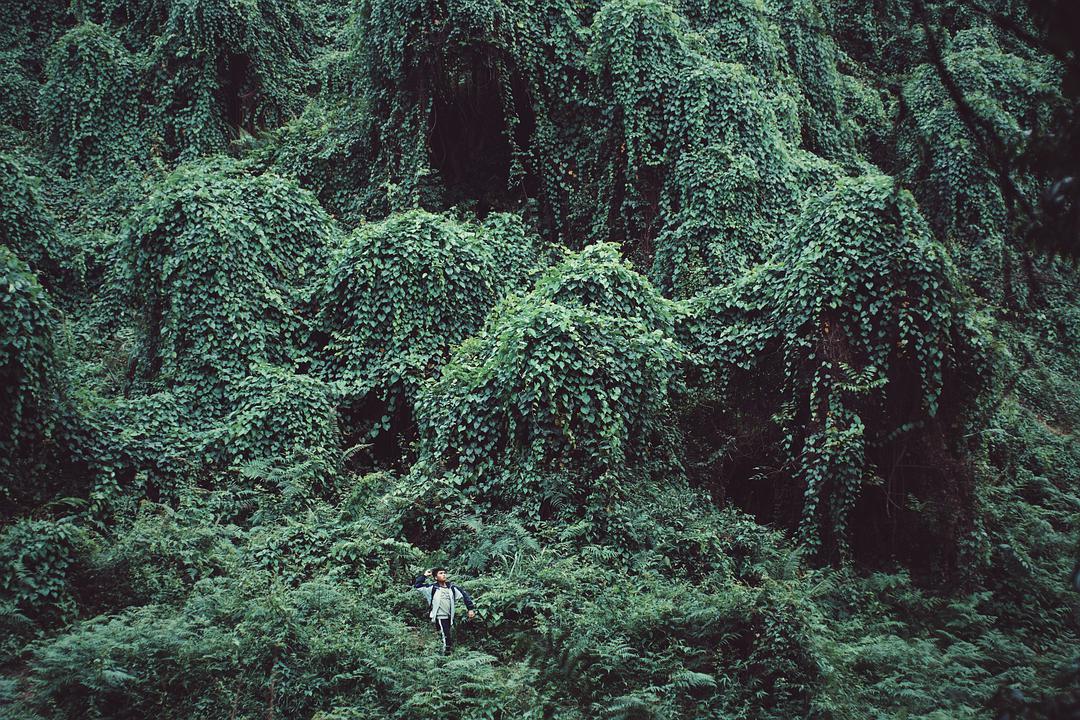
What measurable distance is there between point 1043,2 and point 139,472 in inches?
382

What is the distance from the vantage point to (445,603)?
255 inches

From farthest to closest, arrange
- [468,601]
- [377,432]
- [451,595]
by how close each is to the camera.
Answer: [377,432] < [468,601] < [451,595]

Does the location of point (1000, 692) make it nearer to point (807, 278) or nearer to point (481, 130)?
point (807, 278)

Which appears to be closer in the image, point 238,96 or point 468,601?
point 468,601

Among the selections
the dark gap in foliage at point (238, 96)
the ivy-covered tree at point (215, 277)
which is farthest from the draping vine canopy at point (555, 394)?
the dark gap in foliage at point (238, 96)

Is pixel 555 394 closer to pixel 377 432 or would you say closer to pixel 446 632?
pixel 446 632

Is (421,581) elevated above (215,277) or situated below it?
below

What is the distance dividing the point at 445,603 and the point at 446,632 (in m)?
0.25

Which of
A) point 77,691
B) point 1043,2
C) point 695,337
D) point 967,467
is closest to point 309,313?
point 695,337

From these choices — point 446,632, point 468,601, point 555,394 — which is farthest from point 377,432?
point 446,632

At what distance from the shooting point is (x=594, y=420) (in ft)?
27.8

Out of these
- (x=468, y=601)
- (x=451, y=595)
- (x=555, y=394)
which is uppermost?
(x=555, y=394)

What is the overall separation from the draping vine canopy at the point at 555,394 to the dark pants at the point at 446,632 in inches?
9.7

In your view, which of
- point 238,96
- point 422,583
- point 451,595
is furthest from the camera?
point 238,96
